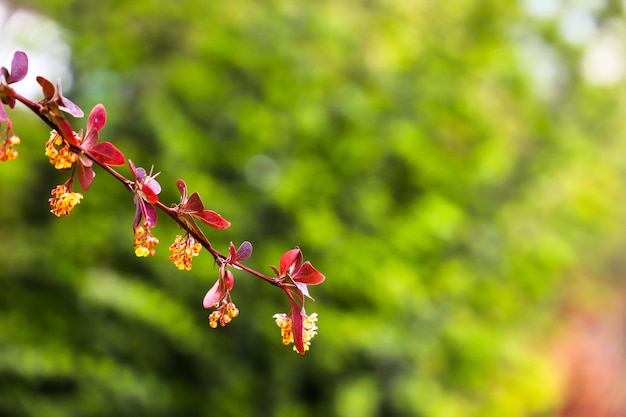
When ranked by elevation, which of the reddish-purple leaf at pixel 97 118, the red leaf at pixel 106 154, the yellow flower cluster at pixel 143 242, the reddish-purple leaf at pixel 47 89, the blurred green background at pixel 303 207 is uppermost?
the blurred green background at pixel 303 207

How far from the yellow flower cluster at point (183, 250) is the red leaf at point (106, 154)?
80 mm

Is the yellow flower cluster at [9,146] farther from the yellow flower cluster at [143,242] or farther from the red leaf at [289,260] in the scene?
the red leaf at [289,260]

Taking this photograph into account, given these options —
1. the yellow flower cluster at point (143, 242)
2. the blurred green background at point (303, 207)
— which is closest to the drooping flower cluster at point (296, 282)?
the yellow flower cluster at point (143, 242)

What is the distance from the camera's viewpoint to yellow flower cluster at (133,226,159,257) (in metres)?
0.54

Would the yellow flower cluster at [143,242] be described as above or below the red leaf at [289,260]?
below

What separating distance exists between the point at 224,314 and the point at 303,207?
2904mm

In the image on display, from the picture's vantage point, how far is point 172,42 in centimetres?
409

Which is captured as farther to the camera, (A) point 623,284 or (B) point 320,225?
(A) point 623,284

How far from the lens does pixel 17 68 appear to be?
1.72 feet

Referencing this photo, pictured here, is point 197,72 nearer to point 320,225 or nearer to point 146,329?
point 320,225

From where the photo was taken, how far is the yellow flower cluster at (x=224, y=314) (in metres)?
0.57

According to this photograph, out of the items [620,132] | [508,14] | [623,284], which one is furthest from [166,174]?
[623,284]

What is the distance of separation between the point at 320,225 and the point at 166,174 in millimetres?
834

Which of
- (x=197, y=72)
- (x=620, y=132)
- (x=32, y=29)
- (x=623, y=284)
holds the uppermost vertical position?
(x=623, y=284)
